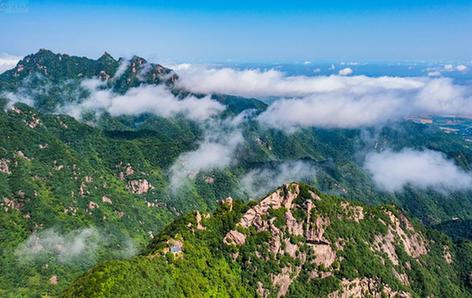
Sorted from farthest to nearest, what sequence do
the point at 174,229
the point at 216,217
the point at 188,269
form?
1. the point at 216,217
2. the point at 174,229
3. the point at 188,269

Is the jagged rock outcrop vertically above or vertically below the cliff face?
below

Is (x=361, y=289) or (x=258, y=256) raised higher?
(x=258, y=256)

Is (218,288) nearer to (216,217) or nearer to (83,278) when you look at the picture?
(216,217)

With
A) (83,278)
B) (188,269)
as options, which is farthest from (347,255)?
(83,278)

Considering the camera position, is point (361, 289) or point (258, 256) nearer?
point (258, 256)

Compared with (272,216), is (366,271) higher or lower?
lower

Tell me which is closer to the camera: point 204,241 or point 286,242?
point 204,241

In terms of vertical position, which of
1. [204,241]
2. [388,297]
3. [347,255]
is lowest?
[388,297]

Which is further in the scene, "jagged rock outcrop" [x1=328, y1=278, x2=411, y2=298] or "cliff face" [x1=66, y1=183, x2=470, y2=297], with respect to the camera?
"jagged rock outcrop" [x1=328, y1=278, x2=411, y2=298]

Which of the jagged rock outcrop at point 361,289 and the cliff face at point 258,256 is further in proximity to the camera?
the jagged rock outcrop at point 361,289

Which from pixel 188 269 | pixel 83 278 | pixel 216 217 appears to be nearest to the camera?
pixel 83 278

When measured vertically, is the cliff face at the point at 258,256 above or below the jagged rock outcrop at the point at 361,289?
above
